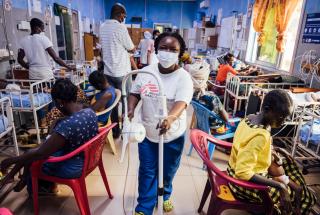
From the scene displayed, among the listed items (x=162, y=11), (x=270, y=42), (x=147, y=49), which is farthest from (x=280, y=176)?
(x=162, y=11)

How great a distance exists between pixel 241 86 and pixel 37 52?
2885 millimetres

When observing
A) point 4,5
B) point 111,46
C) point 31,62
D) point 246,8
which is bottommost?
point 31,62

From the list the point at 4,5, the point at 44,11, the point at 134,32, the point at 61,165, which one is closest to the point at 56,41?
the point at 44,11

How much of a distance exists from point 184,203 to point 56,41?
170 inches

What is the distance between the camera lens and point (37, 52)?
2854mm

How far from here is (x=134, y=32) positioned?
9336 mm

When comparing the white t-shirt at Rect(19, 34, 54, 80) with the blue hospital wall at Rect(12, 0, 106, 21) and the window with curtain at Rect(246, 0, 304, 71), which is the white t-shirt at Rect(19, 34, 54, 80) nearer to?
the blue hospital wall at Rect(12, 0, 106, 21)

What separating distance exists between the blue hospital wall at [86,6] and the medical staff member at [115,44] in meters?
1.58

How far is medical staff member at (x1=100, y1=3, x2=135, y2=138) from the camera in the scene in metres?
2.77

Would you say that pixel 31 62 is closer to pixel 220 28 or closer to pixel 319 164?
pixel 319 164

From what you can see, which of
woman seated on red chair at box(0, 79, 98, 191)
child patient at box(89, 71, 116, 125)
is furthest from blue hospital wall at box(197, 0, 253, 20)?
woman seated on red chair at box(0, 79, 98, 191)

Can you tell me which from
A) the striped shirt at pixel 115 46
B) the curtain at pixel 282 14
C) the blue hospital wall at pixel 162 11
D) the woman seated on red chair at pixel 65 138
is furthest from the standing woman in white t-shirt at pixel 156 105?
the blue hospital wall at pixel 162 11

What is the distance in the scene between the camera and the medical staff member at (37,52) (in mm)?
2791

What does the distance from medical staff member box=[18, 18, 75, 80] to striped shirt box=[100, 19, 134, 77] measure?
0.65 m
